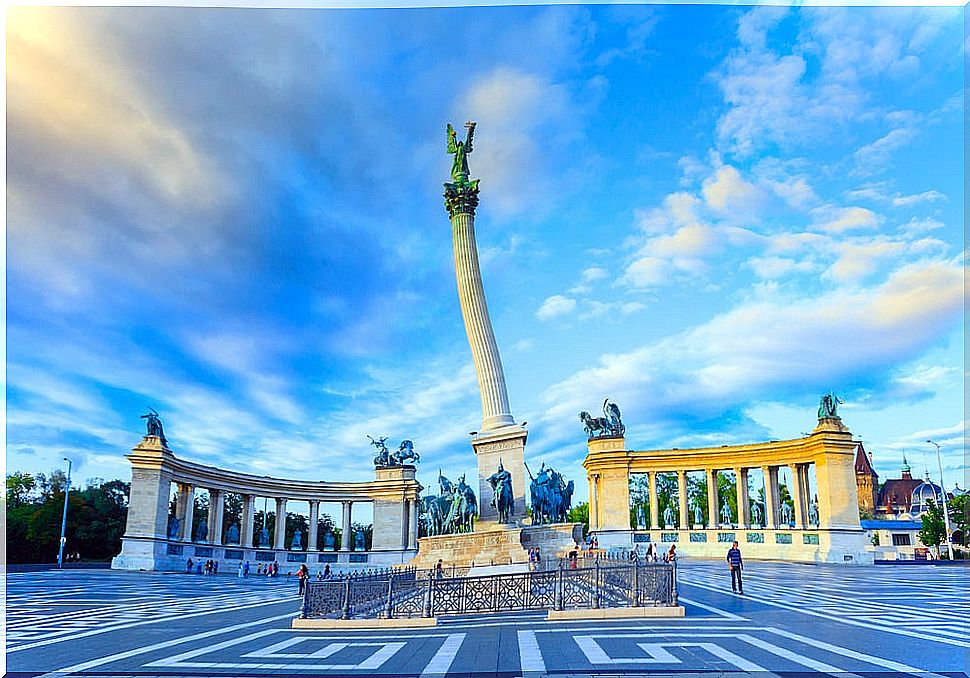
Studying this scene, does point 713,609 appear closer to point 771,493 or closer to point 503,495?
point 503,495

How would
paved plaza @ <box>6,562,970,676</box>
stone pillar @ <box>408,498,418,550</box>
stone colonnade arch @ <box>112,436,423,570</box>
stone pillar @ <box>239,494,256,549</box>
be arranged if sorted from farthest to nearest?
stone pillar @ <box>408,498,418,550</box> → stone pillar @ <box>239,494,256,549</box> → stone colonnade arch @ <box>112,436,423,570</box> → paved plaza @ <box>6,562,970,676</box>

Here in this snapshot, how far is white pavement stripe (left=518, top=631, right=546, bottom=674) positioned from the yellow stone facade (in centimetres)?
4553

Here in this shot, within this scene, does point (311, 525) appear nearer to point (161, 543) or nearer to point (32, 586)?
point (161, 543)

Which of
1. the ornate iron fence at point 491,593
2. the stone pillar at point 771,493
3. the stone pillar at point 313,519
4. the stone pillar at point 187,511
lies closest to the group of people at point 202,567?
the stone pillar at point 187,511

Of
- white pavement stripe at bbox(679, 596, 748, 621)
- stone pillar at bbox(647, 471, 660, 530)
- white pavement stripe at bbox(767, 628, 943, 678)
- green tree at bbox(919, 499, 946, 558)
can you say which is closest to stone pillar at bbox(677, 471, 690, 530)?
stone pillar at bbox(647, 471, 660, 530)

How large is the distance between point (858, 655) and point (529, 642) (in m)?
5.55

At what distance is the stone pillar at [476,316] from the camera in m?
45.6

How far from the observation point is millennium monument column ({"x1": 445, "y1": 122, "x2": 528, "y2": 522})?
137 feet

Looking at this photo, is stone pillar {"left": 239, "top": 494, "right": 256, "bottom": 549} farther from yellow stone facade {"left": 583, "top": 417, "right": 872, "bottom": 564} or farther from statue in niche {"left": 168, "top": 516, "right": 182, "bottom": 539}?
yellow stone facade {"left": 583, "top": 417, "right": 872, "bottom": 564}

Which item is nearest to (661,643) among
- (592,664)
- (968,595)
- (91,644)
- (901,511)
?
(592,664)

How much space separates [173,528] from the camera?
57.0m

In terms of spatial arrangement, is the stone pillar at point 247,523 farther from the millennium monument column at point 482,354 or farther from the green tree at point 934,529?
the green tree at point 934,529

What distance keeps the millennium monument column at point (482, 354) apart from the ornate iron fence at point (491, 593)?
2017 cm

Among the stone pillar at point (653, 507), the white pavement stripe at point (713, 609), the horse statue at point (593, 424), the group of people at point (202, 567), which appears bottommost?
the group of people at point (202, 567)
